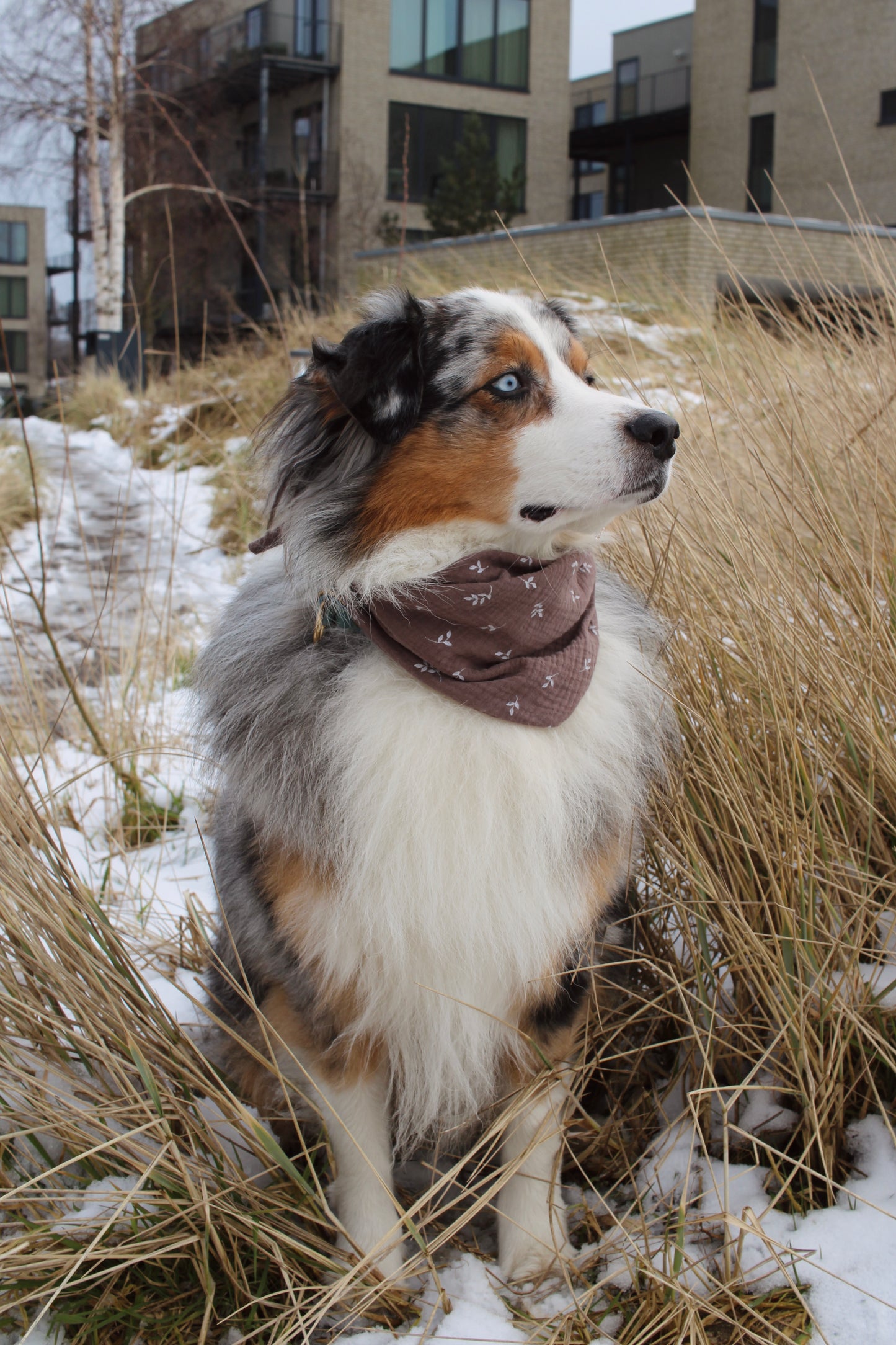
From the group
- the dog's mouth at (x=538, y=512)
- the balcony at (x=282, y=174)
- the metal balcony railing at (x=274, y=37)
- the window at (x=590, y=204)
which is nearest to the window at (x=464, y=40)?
the metal balcony railing at (x=274, y=37)

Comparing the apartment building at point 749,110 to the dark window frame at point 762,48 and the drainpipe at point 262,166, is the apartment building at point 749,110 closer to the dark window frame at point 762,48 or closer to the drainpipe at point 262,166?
the dark window frame at point 762,48

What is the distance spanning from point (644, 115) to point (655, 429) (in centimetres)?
2773

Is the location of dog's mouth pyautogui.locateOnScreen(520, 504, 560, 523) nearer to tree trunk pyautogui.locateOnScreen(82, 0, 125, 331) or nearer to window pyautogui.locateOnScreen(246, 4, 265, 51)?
tree trunk pyautogui.locateOnScreen(82, 0, 125, 331)

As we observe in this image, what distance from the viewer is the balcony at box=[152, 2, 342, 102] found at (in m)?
23.3

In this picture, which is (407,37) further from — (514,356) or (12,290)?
(514,356)

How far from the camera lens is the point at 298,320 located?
9.66 metres

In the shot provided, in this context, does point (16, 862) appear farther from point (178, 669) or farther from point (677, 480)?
point (178, 669)

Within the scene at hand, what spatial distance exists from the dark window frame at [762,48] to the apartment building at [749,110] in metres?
0.03

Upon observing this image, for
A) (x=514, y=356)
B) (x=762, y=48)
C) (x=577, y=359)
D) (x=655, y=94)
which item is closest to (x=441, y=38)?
(x=655, y=94)

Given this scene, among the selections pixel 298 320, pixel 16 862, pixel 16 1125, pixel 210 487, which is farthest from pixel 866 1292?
pixel 298 320

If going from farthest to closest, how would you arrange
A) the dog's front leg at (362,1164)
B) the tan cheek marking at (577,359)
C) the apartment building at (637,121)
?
the apartment building at (637,121) < the tan cheek marking at (577,359) < the dog's front leg at (362,1164)

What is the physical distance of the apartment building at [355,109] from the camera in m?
23.0

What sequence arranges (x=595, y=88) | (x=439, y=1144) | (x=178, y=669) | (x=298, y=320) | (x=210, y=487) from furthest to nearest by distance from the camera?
1. (x=595, y=88)
2. (x=298, y=320)
3. (x=210, y=487)
4. (x=178, y=669)
5. (x=439, y=1144)

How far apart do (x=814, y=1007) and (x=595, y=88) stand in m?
32.3
